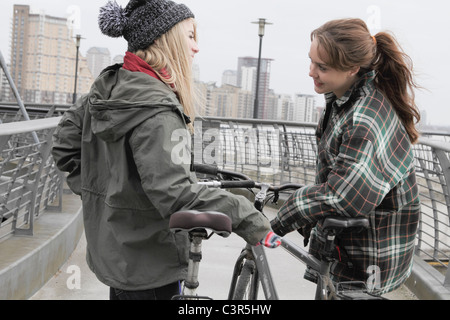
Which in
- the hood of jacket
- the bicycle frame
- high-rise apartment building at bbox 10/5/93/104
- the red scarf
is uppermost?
high-rise apartment building at bbox 10/5/93/104

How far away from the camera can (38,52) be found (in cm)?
6700

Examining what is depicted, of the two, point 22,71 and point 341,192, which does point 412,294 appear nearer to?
point 341,192

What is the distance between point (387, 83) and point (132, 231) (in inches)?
44.0

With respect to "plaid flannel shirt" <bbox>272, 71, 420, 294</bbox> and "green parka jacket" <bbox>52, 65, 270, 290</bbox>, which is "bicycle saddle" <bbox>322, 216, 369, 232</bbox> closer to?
"plaid flannel shirt" <bbox>272, 71, 420, 294</bbox>

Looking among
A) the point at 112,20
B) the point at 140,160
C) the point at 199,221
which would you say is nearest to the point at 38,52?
the point at 112,20

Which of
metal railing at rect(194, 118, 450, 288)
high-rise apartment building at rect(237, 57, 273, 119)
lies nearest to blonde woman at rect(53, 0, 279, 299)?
metal railing at rect(194, 118, 450, 288)

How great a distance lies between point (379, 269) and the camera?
2379 millimetres

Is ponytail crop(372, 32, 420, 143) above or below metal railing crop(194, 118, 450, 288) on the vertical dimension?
above

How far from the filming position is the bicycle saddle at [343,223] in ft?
7.28

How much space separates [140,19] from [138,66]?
276 mm

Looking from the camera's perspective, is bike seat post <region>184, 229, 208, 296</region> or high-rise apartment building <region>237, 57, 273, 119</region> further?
high-rise apartment building <region>237, 57, 273, 119</region>

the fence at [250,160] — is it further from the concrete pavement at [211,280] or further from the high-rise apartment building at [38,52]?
the high-rise apartment building at [38,52]

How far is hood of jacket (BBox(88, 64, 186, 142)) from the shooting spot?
2027 mm
